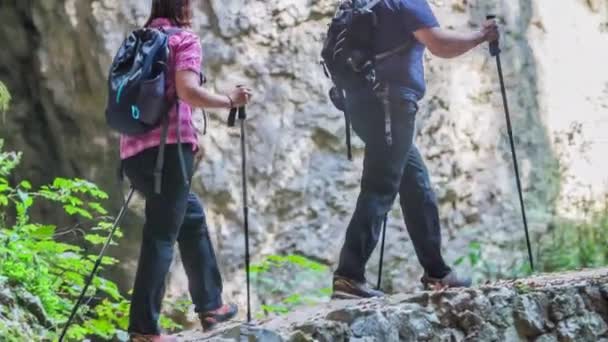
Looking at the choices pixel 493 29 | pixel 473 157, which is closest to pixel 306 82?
pixel 473 157

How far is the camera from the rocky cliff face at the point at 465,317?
3.35 m

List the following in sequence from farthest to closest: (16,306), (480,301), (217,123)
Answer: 1. (217,123)
2. (16,306)
3. (480,301)

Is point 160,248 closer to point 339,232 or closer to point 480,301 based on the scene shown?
point 480,301

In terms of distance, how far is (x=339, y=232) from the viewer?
6.67m

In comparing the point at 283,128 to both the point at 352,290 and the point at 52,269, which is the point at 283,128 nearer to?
the point at 52,269

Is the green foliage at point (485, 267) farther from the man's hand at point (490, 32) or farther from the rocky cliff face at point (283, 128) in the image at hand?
the man's hand at point (490, 32)

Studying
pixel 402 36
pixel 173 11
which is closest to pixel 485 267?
pixel 402 36

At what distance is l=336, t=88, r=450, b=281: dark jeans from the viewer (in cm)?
394

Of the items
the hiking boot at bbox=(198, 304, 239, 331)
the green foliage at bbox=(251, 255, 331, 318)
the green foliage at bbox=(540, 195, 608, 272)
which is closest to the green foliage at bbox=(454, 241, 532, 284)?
the green foliage at bbox=(540, 195, 608, 272)

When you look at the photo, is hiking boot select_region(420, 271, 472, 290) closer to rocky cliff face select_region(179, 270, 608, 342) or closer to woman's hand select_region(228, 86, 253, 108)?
rocky cliff face select_region(179, 270, 608, 342)

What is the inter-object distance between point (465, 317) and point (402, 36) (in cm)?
124

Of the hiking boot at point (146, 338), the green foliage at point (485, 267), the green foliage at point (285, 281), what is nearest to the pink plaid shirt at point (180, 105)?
the hiking boot at point (146, 338)

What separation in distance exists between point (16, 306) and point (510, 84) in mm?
4651

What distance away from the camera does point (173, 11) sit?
137 inches
